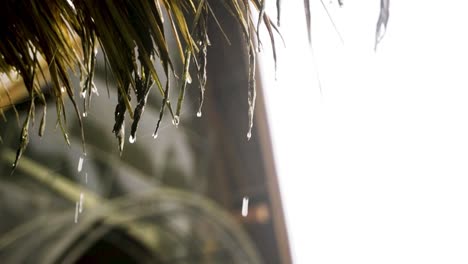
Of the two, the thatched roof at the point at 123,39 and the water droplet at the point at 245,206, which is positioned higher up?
the water droplet at the point at 245,206

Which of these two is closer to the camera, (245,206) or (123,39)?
(123,39)

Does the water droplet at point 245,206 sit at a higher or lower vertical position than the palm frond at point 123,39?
higher

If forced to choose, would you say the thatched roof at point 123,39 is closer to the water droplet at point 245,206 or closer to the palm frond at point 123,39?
the palm frond at point 123,39

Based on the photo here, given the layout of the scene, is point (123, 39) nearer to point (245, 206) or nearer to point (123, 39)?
point (123, 39)

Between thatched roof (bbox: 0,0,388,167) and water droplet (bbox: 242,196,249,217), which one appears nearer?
thatched roof (bbox: 0,0,388,167)

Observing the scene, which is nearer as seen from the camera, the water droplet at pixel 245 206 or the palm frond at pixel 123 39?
the palm frond at pixel 123 39

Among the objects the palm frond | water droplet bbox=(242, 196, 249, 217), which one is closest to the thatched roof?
the palm frond

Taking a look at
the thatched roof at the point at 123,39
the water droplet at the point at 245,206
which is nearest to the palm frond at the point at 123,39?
the thatched roof at the point at 123,39

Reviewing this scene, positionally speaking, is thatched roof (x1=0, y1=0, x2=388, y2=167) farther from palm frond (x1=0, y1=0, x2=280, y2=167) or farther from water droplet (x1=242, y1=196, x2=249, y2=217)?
water droplet (x1=242, y1=196, x2=249, y2=217)

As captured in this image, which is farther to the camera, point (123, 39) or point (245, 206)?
point (245, 206)

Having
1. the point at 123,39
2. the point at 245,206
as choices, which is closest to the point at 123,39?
the point at 123,39

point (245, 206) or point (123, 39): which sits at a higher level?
point (245, 206)

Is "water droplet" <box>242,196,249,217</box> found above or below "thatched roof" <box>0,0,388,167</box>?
above

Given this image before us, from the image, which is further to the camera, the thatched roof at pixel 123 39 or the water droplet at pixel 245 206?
the water droplet at pixel 245 206
